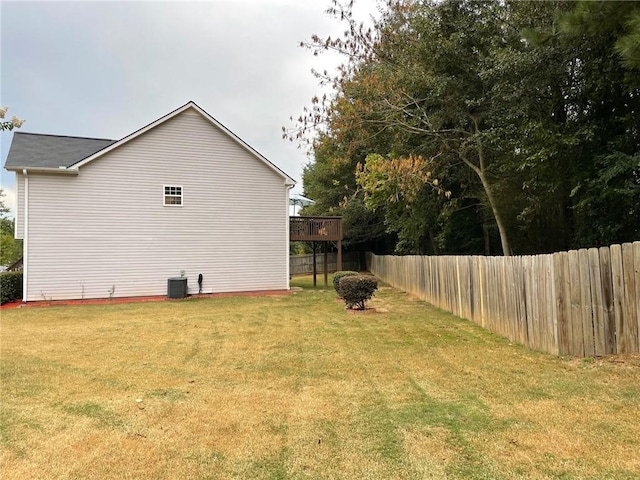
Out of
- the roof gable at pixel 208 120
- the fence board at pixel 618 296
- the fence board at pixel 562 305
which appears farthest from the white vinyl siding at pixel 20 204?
the fence board at pixel 618 296

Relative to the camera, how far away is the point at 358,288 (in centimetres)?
1040

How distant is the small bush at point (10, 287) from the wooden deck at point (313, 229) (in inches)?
409

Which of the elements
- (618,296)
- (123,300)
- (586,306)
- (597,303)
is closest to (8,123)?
(586,306)

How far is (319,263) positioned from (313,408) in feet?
93.2

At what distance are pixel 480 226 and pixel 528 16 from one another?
37.7 ft

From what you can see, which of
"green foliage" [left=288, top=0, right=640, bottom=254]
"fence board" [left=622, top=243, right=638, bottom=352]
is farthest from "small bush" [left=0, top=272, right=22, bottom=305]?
"fence board" [left=622, top=243, right=638, bottom=352]

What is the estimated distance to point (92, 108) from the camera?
18.1m

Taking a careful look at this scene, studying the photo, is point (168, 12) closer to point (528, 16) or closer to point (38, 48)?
point (38, 48)

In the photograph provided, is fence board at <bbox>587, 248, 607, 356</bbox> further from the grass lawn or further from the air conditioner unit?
the air conditioner unit

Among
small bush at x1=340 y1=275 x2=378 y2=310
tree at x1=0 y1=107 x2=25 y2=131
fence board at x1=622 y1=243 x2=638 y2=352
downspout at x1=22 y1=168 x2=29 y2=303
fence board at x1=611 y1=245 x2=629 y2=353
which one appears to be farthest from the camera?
downspout at x1=22 y1=168 x2=29 y2=303

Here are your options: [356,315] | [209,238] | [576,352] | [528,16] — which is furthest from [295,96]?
[576,352]

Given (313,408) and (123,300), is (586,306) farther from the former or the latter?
(123,300)

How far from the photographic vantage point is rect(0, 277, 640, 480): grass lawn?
9.86 feet

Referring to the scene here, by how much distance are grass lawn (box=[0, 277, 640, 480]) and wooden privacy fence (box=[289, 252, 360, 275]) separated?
2212 cm
